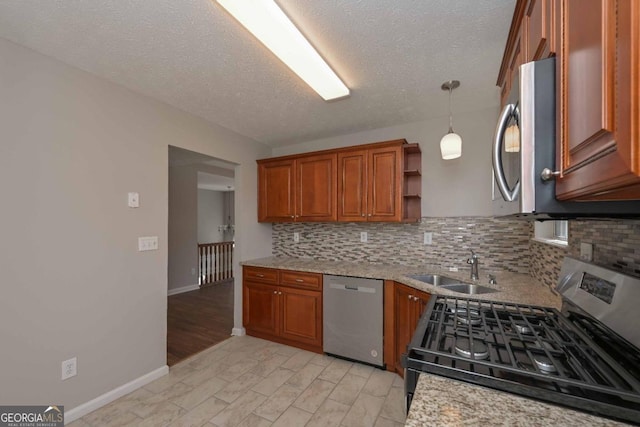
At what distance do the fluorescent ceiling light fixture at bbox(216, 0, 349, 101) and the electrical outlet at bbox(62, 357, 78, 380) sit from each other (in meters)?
2.44

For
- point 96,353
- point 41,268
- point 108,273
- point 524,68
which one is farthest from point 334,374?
point 524,68

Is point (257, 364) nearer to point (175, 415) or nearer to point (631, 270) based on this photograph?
point (175, 415)

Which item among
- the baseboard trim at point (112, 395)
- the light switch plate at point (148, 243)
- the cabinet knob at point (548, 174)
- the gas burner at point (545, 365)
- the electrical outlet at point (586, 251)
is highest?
the cabinet knob at point (548, 174)

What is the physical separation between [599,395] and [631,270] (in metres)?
0.58

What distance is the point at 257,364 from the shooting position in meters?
2.57

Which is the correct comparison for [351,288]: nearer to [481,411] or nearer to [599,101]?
[481,411]

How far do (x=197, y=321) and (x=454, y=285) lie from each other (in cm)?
326

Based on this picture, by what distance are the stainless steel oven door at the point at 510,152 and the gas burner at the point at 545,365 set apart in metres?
0.45

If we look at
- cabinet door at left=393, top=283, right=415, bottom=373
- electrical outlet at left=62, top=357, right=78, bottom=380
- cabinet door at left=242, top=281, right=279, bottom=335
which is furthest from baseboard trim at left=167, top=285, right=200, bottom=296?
cabinet door at left=393, top=283, right=415, bottom=373

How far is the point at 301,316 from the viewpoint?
9.39ft

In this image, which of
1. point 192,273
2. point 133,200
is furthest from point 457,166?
point 192,273

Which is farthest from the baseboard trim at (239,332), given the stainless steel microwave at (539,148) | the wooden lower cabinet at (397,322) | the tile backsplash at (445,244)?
the stainless steel microwave at (539,148)

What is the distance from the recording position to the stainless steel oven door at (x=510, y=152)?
76 cm

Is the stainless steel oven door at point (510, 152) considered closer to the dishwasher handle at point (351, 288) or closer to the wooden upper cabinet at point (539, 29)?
the wooden upper cabinet at point (539, 29)
